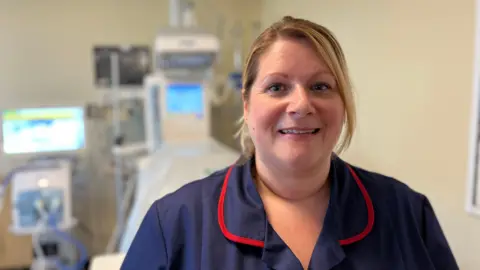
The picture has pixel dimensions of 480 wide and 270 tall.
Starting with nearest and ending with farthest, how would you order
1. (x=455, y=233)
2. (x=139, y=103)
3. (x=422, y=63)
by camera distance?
(x=455, y=233)
(x=422, y=63)
(x=139, y=103)

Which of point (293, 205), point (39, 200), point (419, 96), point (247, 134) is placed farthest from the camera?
point (39, 200)

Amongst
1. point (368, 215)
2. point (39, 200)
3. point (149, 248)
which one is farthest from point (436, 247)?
point (39, 200)

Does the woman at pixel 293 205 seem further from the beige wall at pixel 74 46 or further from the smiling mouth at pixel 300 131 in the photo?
the beige wall at pixel 74 46

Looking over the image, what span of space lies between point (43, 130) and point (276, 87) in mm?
2504

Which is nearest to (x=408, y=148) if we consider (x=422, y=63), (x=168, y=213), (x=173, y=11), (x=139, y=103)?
(x=422, y=63)

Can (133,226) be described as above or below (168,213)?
below

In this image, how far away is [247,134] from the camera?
121cm

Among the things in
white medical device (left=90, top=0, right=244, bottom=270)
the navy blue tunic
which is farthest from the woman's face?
white medical device (left=90, top=0, right=244, bottom=270)

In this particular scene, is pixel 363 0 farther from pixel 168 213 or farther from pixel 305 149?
pixel 168 213

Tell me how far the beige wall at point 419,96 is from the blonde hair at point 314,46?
1.98 ft

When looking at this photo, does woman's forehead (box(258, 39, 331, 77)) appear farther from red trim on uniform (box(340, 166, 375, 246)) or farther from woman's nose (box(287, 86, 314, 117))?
red trim on uniform (box(340, 166, 375, 246))

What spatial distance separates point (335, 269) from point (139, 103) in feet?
9.32

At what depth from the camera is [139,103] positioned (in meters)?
3.60

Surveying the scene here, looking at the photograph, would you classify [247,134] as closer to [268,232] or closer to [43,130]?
[268,232]
